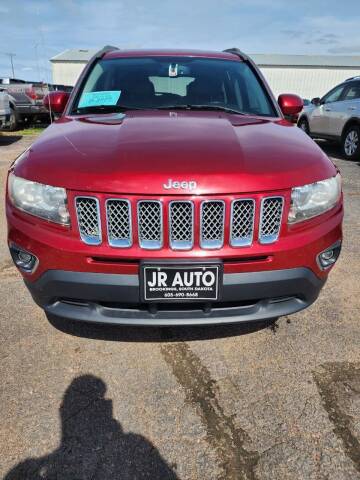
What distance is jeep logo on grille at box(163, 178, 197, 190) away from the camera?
71.4 inches

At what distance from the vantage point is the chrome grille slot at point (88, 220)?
1.88 m

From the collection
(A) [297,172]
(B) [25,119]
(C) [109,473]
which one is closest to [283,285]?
(A) [297,172]

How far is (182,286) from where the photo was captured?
191 centimetres

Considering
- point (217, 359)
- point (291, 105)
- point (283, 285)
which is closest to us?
point (283, 285)

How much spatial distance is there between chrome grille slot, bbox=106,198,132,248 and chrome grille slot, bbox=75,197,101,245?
0.18ft

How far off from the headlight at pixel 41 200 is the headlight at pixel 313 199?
1.08m

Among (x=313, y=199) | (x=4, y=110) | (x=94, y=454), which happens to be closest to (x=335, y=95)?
(x=4, y=110)

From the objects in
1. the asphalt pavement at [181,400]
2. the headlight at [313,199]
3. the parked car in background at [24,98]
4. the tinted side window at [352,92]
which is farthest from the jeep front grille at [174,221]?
the parked car in background at [24,98]

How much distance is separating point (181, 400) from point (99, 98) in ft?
7.21

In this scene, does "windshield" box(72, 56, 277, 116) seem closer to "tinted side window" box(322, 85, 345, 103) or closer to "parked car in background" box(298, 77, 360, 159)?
"parked car in background" box(298, 77, 360, 159)

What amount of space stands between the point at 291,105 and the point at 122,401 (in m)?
2.80

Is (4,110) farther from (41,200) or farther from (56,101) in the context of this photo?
(41,200)

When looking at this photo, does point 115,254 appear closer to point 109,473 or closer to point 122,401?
point 122,401

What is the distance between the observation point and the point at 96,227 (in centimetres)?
190
